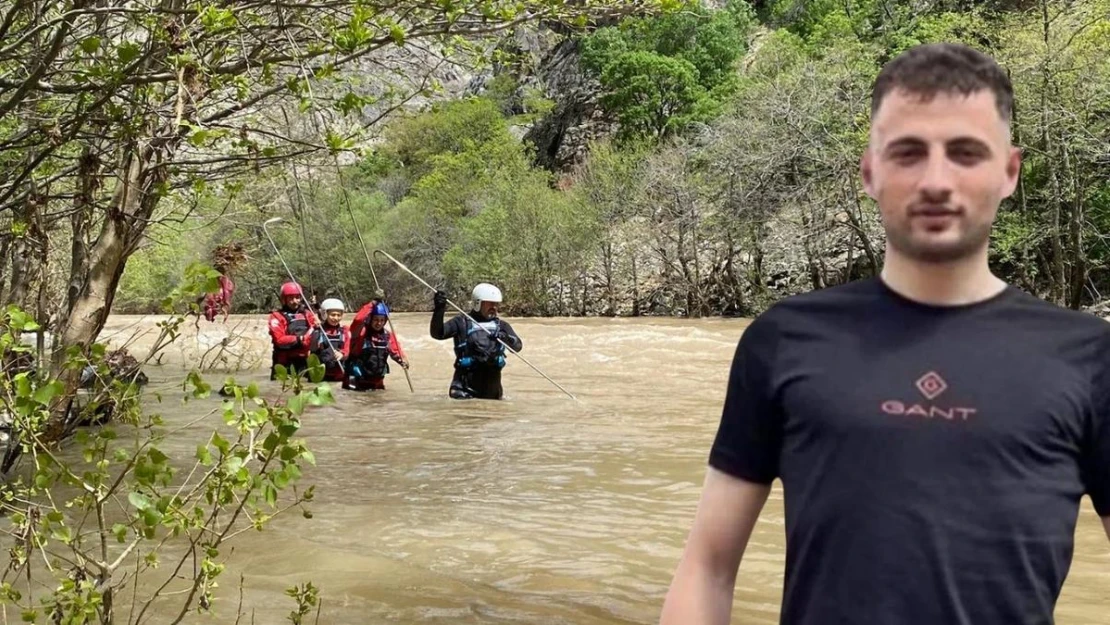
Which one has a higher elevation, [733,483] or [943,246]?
[943,246]

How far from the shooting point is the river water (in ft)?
15.0

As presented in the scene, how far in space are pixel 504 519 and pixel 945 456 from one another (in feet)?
16.6

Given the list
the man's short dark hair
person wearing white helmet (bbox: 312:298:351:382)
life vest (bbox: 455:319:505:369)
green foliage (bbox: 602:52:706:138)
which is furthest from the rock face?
the man's short dark hair

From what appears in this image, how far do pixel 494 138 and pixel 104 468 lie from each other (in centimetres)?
4423

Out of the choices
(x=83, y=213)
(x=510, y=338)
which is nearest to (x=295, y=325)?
(x=510, y=338)

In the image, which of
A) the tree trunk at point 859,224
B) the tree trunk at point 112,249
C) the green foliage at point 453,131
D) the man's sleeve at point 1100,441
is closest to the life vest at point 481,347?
the tree trunk at point 112,249

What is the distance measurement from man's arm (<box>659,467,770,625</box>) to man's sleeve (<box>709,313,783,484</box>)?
3cm

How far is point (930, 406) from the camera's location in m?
1.32

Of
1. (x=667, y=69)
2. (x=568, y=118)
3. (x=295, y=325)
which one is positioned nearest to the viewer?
(x=295, y=325)

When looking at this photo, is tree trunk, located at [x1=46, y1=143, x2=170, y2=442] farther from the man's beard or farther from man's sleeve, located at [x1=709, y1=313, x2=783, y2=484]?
the man's beard

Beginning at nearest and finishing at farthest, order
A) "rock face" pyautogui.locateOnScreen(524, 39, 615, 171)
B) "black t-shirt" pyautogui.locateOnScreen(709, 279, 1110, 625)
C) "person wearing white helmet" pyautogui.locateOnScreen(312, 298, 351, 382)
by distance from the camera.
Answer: "black t-shirt" pyautogui.locateOnScreen(709, 279, 1110, 625), "person wearing white helmet" pyautogui.locateOnScreen(312, 298, 351, 382), "rock face" pyautogui.locateOnScreen(524, 39, 615, 171)

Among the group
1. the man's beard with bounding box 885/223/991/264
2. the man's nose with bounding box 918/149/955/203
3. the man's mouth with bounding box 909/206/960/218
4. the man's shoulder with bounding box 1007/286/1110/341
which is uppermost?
the man's nose with bounding box 918/149/955/203

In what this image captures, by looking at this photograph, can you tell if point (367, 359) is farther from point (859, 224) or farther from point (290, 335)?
point (859, 224)

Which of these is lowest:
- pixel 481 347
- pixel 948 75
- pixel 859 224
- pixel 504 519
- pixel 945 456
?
pixel 504 519
